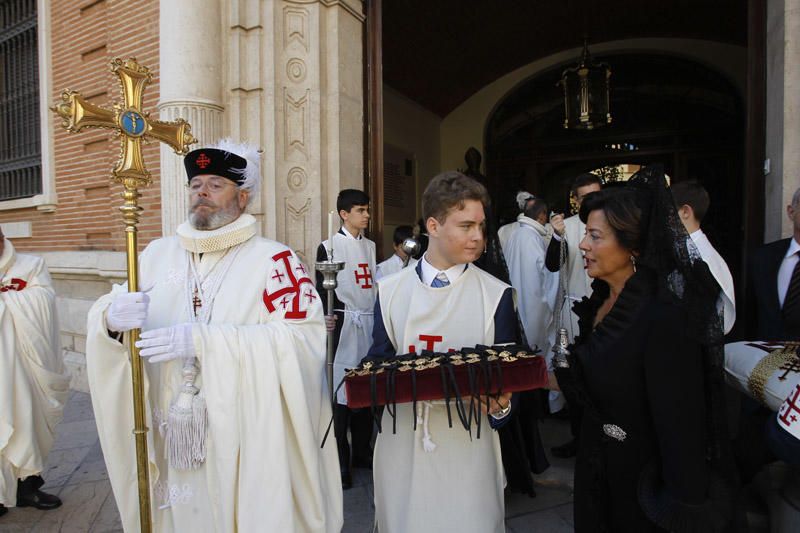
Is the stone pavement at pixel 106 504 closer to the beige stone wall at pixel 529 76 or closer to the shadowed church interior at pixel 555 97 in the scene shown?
the shadowed church interior at pixel 555 97

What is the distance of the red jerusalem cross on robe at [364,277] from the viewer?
4.25 metres

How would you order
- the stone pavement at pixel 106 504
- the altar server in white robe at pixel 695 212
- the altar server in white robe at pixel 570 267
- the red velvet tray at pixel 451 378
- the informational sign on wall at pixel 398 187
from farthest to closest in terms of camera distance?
the informational sign on wall at pixel 398 187, the altar server in white robe at pixel 570 267, the stone pavement at pixel 106 504, the altar server in white robe at pixel 695 212, the red velvet tray at pixel 451 378

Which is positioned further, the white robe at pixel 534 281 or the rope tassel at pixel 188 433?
the white robe at pixel 534 281

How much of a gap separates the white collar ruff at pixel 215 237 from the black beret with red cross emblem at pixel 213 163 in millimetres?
235

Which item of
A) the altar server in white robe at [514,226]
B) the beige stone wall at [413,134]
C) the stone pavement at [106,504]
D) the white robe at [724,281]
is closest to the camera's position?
the white robe at [724,281]

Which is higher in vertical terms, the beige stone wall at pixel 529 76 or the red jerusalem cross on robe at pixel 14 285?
the beige stone wall at pixel 529 76

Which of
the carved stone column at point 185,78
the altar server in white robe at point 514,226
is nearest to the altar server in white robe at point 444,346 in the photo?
the altar server in white robe at point 514,226

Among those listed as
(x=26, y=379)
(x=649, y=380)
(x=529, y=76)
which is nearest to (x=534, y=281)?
(x=649, y=380)

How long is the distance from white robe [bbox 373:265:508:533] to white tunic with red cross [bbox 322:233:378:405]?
6.29ft

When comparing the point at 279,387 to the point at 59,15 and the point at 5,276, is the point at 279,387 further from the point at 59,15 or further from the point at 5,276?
the point at 59,15

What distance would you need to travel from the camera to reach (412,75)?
9.95m

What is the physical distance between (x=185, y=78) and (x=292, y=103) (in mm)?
985

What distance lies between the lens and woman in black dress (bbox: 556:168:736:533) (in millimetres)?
1692

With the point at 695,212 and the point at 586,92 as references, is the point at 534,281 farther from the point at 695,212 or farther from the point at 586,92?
the point at 586,92
